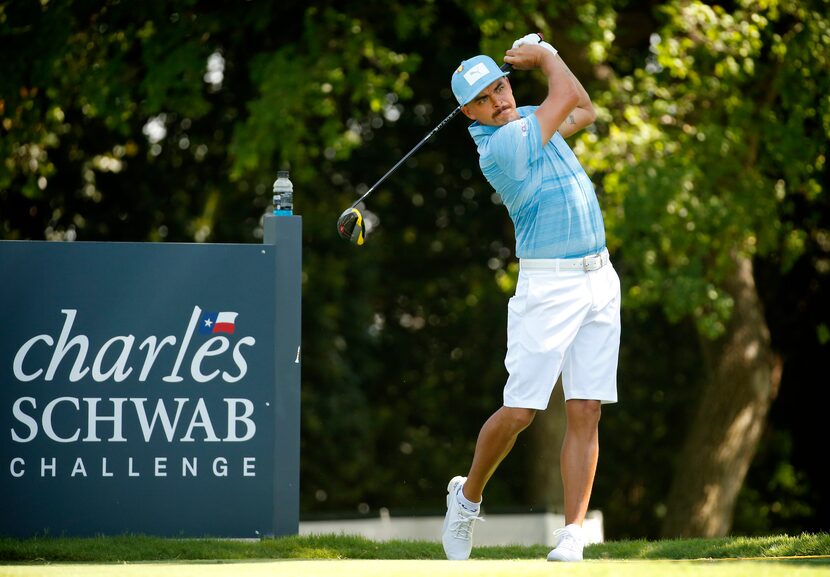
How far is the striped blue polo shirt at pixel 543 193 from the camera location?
15.3 ft

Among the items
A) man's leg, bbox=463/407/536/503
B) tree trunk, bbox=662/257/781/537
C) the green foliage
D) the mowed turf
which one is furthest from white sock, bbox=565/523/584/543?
tree trunk, bbox=662/257/781/537

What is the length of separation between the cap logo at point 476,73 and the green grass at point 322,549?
1.94 metres

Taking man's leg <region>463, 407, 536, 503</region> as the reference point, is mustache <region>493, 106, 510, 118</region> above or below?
above

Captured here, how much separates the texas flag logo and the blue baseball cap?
1564mm

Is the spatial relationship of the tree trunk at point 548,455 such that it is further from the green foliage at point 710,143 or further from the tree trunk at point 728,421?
the green foliage at point 710,143

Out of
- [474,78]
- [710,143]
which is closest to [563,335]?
[474,78]

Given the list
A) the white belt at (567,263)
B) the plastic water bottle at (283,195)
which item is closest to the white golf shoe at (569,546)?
the white belt at (567,263)

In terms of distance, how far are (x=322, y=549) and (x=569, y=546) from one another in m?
1.23

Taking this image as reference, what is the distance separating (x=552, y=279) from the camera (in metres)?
4.79

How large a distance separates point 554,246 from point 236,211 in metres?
11.1

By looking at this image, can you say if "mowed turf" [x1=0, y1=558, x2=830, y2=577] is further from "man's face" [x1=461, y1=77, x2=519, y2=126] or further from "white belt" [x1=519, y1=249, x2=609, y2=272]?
"man's face" [x1=461, y1=77, x2=519, y2=126]

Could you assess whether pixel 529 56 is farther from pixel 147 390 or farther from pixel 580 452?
pixel 147 390

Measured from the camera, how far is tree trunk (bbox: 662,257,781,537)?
12.2 metres

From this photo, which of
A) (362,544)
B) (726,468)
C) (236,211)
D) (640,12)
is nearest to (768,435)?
(726,468)
